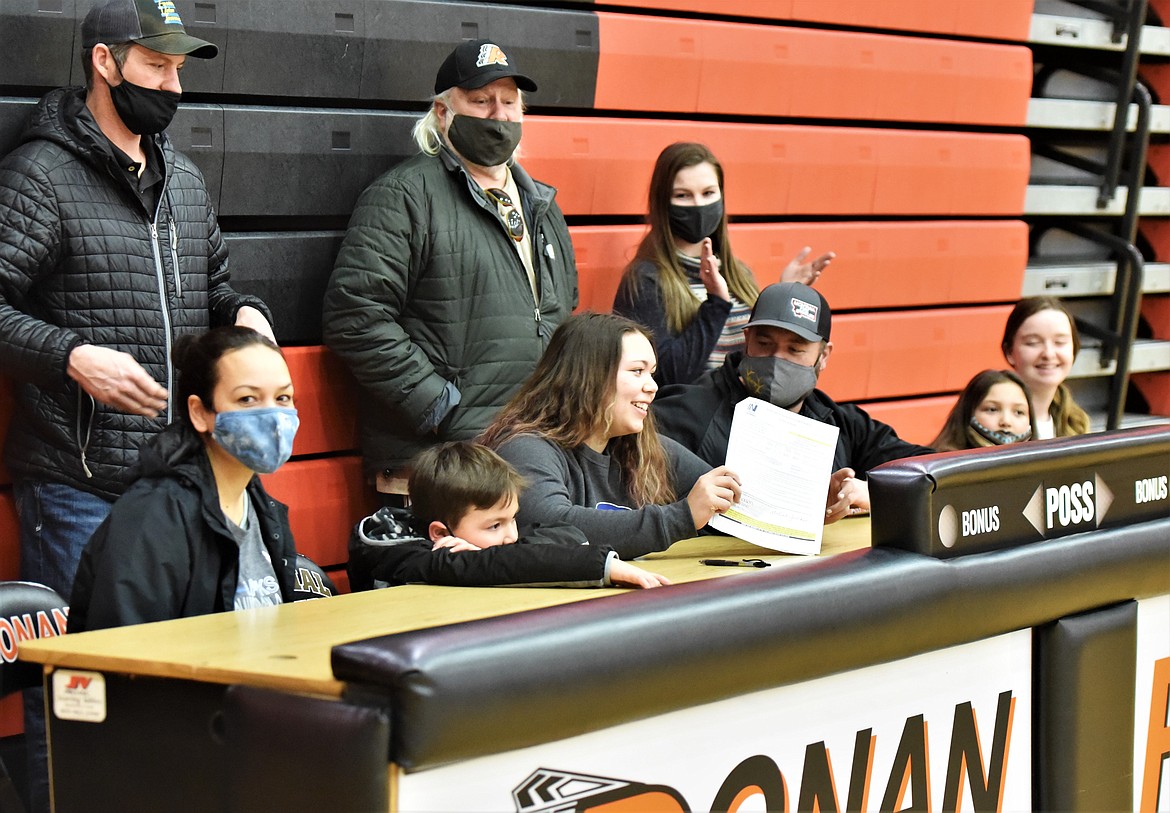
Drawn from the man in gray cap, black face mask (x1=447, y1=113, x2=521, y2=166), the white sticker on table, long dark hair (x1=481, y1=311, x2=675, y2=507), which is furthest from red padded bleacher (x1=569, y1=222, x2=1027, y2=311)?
the white sticker on table

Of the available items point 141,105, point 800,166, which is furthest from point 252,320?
point 800,166

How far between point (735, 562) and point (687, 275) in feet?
6.13

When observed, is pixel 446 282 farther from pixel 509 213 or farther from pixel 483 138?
pixel 483 138

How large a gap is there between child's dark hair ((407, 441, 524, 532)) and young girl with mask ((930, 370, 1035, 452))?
1.65 meters

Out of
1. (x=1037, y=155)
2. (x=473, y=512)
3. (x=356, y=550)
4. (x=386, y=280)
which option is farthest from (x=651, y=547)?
(x=1037, y=155)

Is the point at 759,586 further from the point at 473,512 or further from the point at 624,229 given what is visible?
the point at 624,229

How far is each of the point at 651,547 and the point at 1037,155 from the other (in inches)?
190

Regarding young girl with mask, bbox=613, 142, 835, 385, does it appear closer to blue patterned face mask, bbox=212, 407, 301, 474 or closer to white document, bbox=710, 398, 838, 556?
white document, bbox=710, 398, 838, 556

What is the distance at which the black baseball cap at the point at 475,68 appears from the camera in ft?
12.1

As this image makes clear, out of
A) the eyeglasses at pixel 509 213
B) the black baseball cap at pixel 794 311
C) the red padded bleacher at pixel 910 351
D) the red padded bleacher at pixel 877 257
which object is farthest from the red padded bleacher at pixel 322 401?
the red padded bleacher at pixel 910 351

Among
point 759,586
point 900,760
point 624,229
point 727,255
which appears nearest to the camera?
point 759,586

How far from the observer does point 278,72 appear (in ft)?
12.8

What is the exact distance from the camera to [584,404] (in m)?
2.99

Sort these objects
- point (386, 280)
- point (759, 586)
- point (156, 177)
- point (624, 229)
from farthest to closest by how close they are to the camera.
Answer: point (624, 229) → point (386, 280) → point (156, 177) → point (759, 586)
